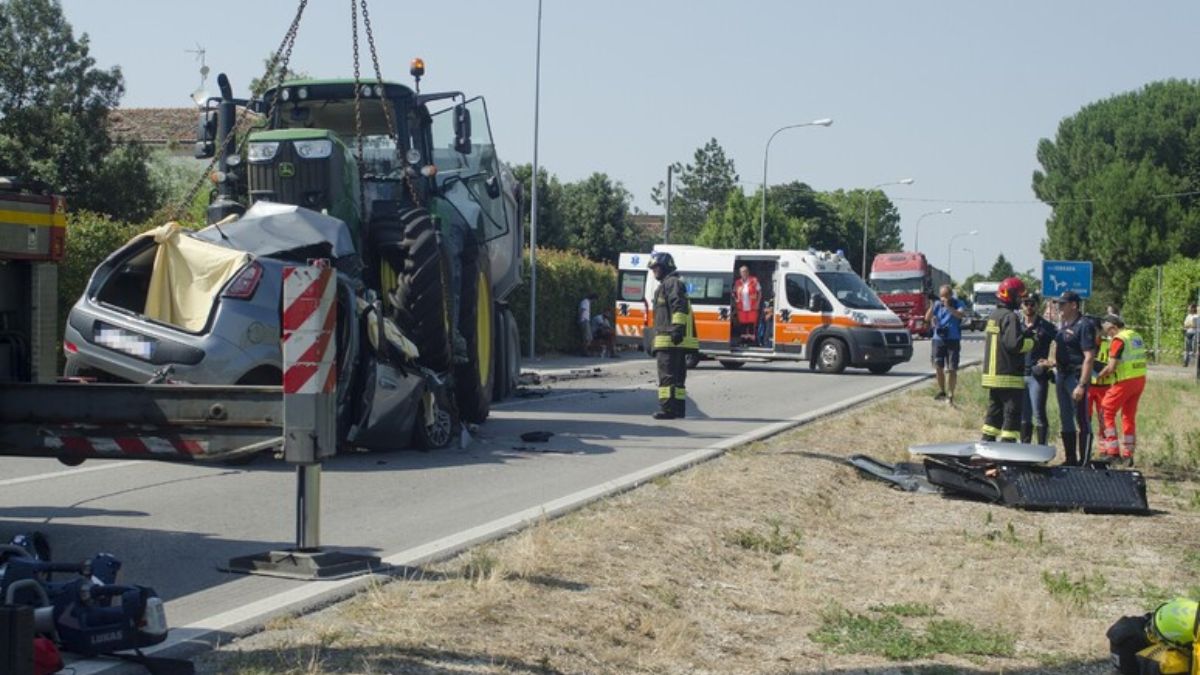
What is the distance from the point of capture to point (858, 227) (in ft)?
351

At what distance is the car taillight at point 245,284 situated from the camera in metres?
11.5

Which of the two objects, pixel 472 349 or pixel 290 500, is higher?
pixel 472 349

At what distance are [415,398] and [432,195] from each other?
3056mm

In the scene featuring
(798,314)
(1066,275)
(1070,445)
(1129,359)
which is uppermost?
(1066,275)

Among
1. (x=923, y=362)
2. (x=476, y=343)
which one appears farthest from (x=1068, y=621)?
(x=923, y=362)

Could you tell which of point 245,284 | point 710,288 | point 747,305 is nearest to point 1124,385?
point 245,284

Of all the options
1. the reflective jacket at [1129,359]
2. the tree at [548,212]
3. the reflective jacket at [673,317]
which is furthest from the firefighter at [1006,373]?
the tree at [548,212]

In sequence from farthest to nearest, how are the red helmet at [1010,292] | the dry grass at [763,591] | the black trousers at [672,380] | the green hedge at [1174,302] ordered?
1. the green hedge at [1174,302]
2. the black trousers at [672,380]
3. the red helmet at [1010,292]
4. the dry grass at [763,591]

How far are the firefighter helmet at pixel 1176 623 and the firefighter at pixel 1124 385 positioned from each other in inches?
389

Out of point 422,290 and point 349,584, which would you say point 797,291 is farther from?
point 349,584

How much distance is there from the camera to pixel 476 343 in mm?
15305

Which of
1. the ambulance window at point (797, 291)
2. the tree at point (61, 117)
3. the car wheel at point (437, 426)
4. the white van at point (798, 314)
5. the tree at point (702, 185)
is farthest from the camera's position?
the tree at point (702, 185)

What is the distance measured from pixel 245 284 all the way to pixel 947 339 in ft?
43.1

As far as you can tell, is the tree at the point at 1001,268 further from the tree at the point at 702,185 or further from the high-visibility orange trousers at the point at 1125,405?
the high-visibility orange trousers at the point at 1125,405
